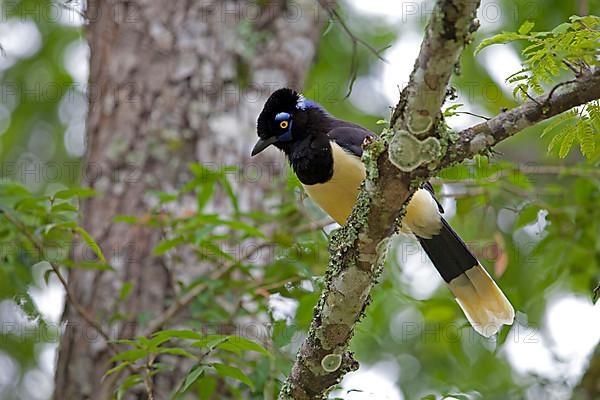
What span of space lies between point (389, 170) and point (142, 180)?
8.22 ft

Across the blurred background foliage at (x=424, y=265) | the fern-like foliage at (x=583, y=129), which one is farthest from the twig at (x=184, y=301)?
the fern-like foliage at (x=583, y=129)

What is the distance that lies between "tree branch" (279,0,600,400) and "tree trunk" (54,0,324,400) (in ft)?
5.57

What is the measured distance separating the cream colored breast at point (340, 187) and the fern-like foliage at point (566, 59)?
1.10 m

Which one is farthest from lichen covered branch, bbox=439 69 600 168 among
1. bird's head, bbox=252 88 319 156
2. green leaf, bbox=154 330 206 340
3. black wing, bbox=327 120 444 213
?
bird's head, bbox=252 88 319 156

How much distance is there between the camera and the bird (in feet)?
12.4

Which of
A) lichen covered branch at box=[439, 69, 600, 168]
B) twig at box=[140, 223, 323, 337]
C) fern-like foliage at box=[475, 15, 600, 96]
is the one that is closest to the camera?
lichen covered branch at box=[439, 69, 600, 168]

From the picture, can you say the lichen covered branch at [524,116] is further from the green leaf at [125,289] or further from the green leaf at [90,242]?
the green leaf at [125,289]

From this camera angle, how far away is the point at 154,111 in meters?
4.71

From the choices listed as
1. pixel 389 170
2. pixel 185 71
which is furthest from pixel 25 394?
pixel 389 170

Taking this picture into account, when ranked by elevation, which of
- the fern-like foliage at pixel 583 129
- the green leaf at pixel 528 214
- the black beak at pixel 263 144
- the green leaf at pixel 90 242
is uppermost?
the black beak at pixel 263 144

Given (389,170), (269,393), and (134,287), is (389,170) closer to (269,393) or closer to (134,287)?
(269,393)

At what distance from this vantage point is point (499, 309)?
3.97 metres

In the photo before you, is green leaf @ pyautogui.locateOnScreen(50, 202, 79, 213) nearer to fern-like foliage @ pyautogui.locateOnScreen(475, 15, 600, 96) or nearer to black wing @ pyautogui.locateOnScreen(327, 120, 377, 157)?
black wing @ pyautogui.locateOnScreen(327, 120, 377, 157)

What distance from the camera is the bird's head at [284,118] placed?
410 centimetres
